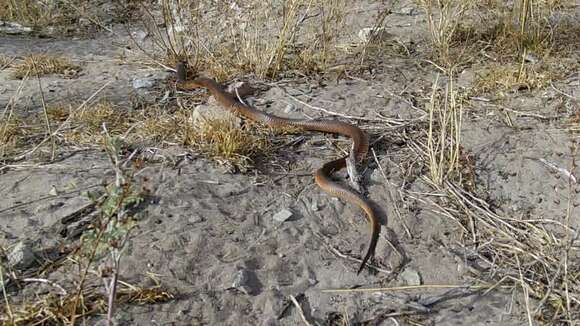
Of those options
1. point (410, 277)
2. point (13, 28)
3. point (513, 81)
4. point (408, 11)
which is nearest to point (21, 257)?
point (410, 277)

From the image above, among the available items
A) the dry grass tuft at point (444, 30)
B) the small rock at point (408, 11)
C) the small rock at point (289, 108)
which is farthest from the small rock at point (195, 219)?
the small rock at point (408, 11)

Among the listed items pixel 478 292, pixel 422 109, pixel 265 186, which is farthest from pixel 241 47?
pixel 478 292

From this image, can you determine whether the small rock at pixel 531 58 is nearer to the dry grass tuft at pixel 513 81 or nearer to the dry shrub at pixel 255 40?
→ the dry grass tuft at pixel 513 81

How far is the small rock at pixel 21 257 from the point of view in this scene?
2566mm

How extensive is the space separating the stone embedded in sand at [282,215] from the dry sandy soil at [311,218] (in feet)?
0.09

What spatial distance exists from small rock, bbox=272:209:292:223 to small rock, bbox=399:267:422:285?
2.16 ft

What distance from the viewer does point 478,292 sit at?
272cm

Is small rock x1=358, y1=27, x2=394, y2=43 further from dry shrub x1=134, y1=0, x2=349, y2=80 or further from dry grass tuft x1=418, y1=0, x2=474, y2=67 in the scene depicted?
dry grass tuft x1=418, y1=0, x2=474, y2=67

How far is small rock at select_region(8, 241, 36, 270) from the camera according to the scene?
2.57 meters

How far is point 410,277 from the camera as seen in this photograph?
2.81 metres

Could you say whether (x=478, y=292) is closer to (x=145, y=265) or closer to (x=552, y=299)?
(x=552, y=299)

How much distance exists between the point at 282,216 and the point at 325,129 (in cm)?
97

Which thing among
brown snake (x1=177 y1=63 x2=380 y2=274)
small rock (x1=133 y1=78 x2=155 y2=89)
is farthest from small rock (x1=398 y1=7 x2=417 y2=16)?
small rock (x1=133 y1=78 x2=155 y2=89)

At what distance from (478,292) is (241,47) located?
3.02 m
